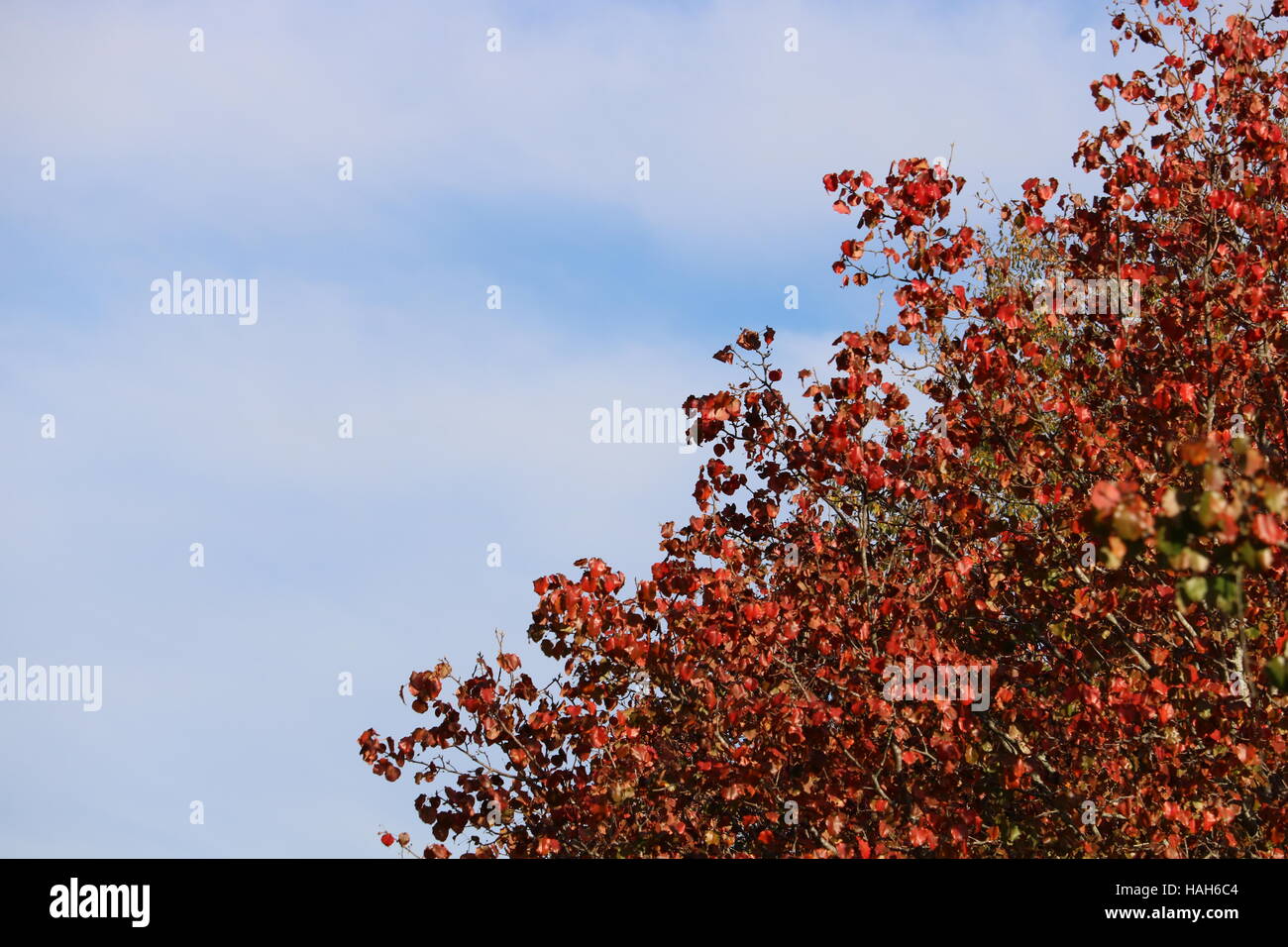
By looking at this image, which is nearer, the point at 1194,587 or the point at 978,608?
Answer: the point at 1194,587

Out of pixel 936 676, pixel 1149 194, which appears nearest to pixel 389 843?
pixel 936 676

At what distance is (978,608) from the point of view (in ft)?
39.5

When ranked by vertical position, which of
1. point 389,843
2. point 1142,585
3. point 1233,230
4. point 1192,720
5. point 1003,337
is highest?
point 1233,230

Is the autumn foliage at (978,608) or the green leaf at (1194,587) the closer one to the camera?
the green leaf at (1194,587)

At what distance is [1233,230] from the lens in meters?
12.2

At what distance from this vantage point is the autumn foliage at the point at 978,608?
443 inches

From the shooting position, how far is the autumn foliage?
11258 mm

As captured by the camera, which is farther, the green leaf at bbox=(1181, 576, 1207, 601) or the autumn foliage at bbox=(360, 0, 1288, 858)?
the autumn foliage at bbox=(360, 0, 1288, 858)
